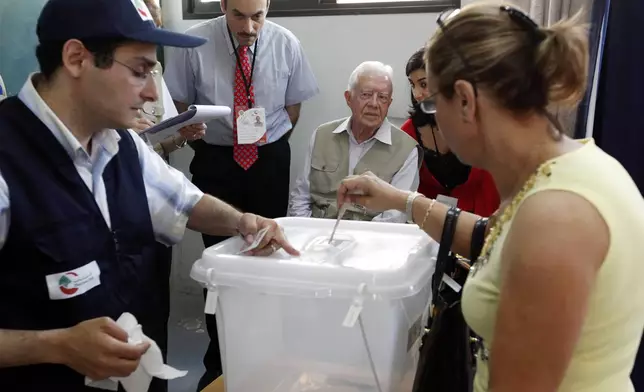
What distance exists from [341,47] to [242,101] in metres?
0.57

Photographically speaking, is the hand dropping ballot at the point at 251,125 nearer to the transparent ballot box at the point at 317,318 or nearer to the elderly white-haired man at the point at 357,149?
the elderly white-haired man at the point at 357,149

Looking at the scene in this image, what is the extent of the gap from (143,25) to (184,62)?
5.29 feet

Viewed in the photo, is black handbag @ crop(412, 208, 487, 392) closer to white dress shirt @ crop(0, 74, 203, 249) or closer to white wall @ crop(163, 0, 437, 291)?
white dress shirt @ crop(0, 74, 203, 249)

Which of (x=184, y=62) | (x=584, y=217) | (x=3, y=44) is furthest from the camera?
(x=184, y=62)

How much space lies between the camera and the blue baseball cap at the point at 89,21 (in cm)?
105

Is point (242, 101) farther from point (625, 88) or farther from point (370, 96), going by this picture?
point (625, 88)

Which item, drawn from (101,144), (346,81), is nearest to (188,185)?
(101,144)

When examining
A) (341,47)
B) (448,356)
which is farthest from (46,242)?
(341,47)

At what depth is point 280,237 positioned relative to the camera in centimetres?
119

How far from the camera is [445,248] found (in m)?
1.15

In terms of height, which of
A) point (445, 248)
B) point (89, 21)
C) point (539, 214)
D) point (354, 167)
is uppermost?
point (89, 21)

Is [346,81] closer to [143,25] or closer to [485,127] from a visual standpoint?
[143,25]

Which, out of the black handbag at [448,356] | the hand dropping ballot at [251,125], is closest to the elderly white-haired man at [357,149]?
the hand dropping ballot at [251,125]

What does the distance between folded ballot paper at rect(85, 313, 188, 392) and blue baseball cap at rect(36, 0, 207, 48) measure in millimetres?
500
